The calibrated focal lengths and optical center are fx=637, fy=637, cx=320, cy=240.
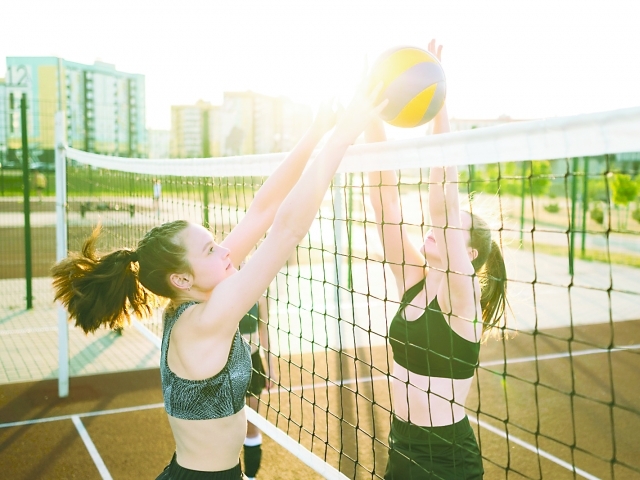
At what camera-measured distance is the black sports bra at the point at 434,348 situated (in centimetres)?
278

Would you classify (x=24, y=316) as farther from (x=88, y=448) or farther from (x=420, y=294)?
(x=420, y=294)

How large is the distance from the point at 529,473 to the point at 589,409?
1.74 m

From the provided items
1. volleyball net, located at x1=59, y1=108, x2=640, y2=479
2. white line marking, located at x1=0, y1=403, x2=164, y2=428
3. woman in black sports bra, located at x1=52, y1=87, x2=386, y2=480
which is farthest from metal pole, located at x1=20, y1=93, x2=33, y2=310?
woman in black sports bra, located at x1=52, y1=87, x2=386, y2=480

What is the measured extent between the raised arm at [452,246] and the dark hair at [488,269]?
9.6 inches

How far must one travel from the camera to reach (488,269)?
3.13m

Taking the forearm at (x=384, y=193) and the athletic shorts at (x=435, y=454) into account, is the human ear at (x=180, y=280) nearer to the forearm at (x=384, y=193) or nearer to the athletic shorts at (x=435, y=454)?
the forearm at (x=384, y=193)

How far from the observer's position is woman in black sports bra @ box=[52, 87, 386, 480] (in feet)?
7.41

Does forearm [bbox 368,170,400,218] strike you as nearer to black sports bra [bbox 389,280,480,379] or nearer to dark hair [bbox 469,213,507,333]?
dark hair [bbox 469,213,507,333]

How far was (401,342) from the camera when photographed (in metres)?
2.90

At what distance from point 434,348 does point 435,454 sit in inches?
17.7

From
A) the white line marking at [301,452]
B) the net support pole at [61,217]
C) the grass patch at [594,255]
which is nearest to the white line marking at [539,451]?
the white line marking at [301,452]

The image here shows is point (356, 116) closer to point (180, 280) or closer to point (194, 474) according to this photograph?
point (180, 280)

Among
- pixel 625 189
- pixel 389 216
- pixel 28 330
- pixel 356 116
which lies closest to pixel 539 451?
pixel 389 216

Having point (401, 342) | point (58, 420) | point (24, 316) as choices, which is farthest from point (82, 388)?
point (401, 342)
